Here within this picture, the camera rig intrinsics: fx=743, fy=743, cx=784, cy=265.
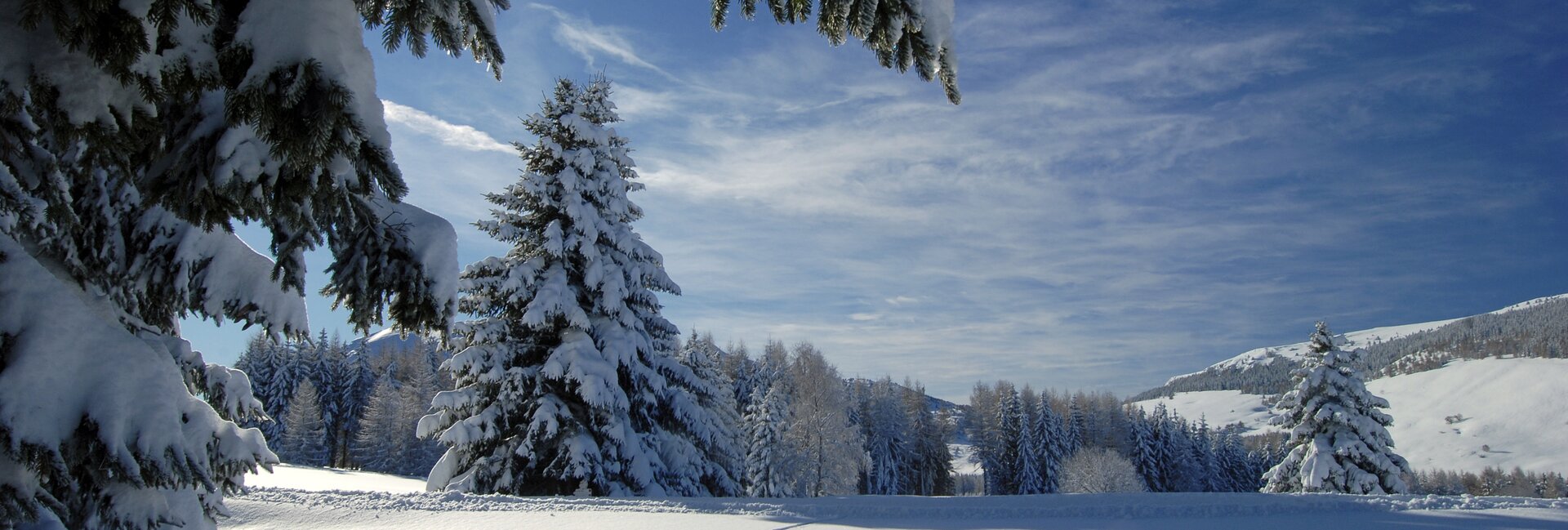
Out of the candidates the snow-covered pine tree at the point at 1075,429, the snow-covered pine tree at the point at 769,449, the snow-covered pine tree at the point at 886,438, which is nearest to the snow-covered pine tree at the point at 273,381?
the snow-covered pine tree at the point at 769,449

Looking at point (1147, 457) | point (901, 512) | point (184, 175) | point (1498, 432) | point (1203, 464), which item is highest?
point (184, 175)

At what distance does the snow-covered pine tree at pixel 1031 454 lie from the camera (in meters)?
66.9

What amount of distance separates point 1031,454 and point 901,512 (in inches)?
2536

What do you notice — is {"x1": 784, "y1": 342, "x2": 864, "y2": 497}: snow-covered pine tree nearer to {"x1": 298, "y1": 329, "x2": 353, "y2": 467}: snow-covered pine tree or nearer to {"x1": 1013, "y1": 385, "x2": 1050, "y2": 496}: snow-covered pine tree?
{"x1": 1013, "y1": 385, "x2": 1050, "y2": 496}: snow-covered pine tree

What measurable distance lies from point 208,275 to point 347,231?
6.39 ft

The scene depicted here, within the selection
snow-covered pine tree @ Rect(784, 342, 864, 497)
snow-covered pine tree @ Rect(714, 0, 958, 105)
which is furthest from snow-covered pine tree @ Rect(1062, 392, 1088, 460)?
snow-covered pine tree @ Rect(714, 0, 958, 105)

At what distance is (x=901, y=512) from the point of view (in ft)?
27.3

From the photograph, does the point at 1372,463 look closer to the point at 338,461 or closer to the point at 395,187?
the point at 395,187

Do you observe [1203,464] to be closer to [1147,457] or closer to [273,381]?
[1147,457]

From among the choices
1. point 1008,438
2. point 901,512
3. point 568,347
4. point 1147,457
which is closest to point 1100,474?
point 1008,438

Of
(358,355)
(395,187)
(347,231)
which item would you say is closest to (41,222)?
(347,231)

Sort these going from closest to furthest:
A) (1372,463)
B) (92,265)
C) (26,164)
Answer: (26,164), (92,265), (1372,463)

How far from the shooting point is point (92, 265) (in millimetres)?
3408

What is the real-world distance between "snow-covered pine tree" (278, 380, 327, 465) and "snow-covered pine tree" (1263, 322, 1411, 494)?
54055 mm
